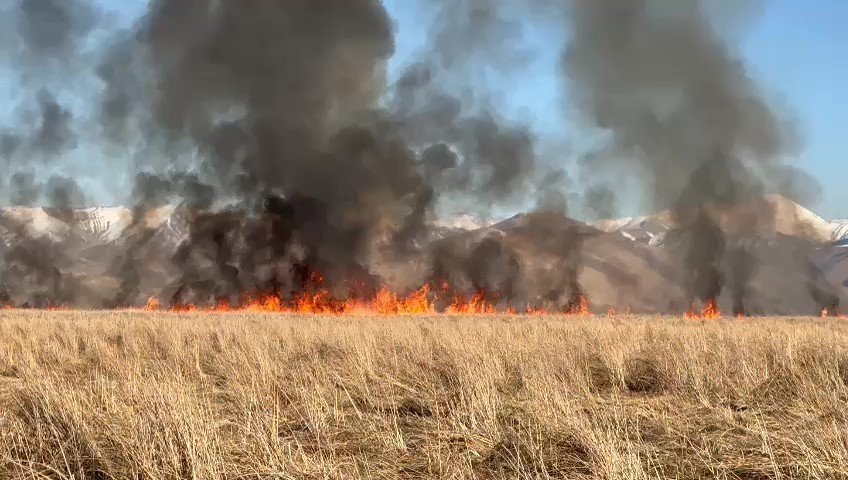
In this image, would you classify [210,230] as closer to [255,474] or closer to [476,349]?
[476,349]

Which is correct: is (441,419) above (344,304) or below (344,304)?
below

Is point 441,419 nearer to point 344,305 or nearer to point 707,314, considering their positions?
point 707,314

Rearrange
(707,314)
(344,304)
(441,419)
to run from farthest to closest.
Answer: (344,304) < (707,314) < (441,419)

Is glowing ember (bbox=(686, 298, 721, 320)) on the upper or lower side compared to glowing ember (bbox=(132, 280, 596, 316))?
lower

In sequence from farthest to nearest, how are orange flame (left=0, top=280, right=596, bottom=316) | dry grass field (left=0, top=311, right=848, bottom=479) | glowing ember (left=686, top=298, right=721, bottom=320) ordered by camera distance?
orange flame (left=0, top=280, right=596, bottom=316) → glowing ember (left=686, top=298, right=721, bottom=320) → dry grass field (left=0, top=311, right=848, bottom=479)

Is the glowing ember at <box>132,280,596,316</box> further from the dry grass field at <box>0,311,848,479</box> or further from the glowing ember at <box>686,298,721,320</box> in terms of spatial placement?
the dry grass field at <box>0,311,848,479</box>

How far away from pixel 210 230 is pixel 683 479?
8609cm

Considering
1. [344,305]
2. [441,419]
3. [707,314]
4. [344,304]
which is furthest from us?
[344,304]

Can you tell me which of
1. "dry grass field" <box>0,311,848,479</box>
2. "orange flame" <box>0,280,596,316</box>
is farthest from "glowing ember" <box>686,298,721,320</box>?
"dry grass field" <box>0,311,848,479</box>

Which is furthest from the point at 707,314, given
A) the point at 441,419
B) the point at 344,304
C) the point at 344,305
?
the point at 441,419

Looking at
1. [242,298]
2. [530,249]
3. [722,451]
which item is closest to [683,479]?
[722,451]

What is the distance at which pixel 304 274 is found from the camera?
71750mm

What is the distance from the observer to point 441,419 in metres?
7.35

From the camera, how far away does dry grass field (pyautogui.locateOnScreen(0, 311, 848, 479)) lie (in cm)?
532
